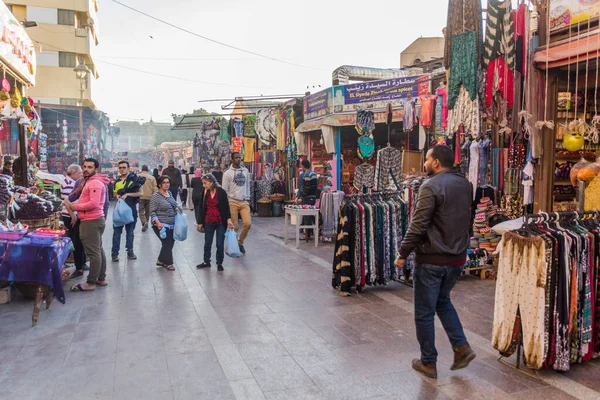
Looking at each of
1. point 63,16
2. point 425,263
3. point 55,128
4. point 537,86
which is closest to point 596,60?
point 537,86

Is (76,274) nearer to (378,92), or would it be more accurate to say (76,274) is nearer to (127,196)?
(127,196)

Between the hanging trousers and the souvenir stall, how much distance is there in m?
4.63

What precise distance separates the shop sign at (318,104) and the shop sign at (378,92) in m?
0.26

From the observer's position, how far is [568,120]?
7.14 meters

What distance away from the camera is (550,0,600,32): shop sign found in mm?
5922

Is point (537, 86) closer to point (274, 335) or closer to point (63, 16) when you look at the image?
point (274, 335)

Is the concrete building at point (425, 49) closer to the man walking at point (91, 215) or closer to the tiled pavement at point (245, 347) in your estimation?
the tiled pavement at point (245, 347)

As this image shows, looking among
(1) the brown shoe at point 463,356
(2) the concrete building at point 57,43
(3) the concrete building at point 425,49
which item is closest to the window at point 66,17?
(2) the concrete building at point 57,43

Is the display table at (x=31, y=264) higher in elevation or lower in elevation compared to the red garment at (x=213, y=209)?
lower

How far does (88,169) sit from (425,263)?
494 cm

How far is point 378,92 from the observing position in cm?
1318

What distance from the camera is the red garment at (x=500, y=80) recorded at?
7035 mm


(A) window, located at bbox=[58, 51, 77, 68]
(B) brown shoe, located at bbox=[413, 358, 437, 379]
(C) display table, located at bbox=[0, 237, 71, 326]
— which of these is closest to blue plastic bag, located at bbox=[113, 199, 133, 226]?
(C) display table, located at bbox=[0, 237, 71, 326]

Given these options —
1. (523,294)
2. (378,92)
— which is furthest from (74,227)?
(378,92)
